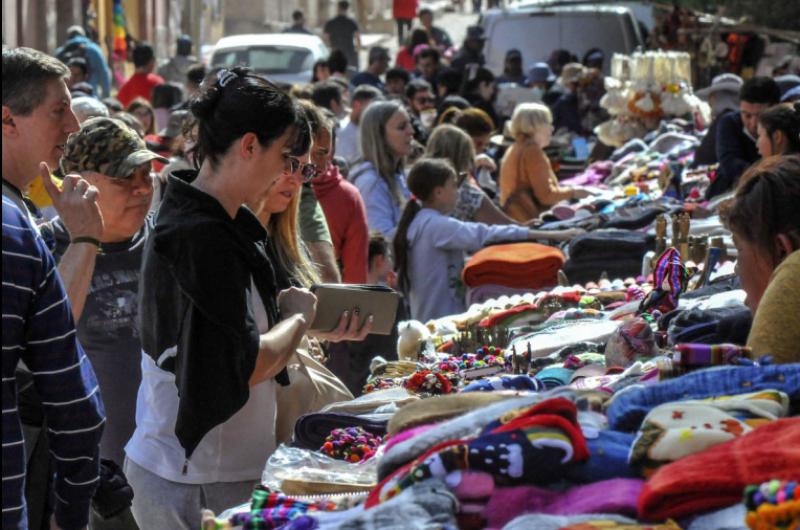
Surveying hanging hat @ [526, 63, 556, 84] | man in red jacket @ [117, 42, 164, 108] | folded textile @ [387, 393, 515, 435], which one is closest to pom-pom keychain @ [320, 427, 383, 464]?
folded textile @ [387, 393, 515, 435]

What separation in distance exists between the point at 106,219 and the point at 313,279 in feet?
2.49

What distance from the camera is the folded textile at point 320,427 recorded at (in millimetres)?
3240

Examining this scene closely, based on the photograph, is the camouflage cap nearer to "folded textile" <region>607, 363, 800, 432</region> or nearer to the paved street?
"folded textile" <region>607, 363, 800, 432</region>

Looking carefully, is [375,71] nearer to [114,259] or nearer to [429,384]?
[114,259]

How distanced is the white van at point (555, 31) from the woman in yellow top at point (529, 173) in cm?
778

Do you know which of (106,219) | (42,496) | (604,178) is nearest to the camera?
(42,496)

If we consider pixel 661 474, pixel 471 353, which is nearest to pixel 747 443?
pixel 661 474

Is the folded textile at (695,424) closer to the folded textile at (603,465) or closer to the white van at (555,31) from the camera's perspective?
the folded textile at (603,465)

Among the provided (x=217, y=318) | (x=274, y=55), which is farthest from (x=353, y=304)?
(x=274, y=55)

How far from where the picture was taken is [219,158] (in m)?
3.30

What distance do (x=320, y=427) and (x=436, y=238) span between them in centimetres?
397

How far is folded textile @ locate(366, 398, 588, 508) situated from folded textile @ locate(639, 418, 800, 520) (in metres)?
0.16

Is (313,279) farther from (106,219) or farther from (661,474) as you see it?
(661,474)

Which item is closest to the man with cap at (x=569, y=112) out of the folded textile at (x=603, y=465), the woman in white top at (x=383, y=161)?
the woman in white top at (x=383, y=161)
